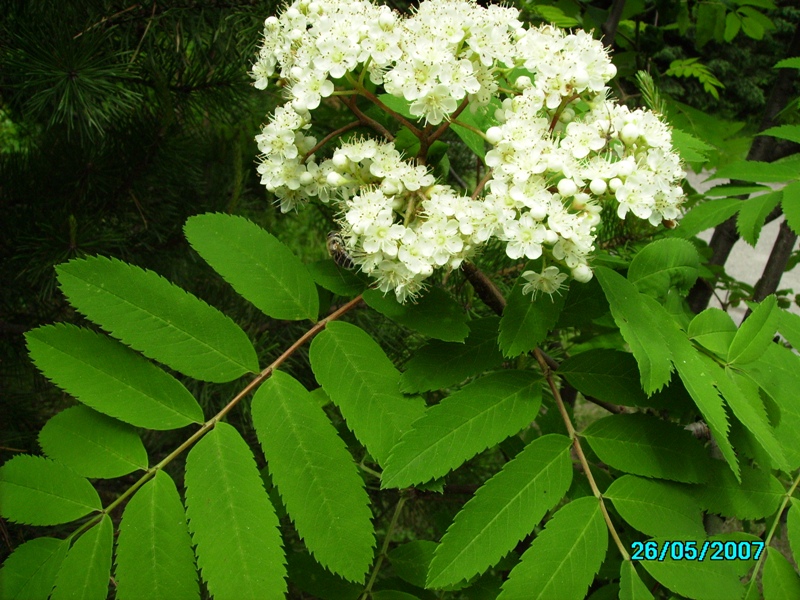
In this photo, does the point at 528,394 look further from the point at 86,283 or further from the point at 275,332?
the point at 275,332

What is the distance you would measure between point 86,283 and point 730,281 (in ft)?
5.75

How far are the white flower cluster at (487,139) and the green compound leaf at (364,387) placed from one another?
108mm

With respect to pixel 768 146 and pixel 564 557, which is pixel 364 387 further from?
pixel 768 146

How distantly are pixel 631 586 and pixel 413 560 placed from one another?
0.35 metres

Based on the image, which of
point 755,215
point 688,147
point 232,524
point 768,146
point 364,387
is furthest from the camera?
point 768,146

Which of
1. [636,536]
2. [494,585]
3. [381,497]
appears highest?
[636,536]

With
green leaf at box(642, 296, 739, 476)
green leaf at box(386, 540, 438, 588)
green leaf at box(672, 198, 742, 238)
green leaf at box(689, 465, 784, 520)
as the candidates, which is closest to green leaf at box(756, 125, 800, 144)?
green leaf at box(672, 198, 742, 238)

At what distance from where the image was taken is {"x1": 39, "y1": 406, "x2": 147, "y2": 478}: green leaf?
804 mm

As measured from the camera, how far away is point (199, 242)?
2.94ft

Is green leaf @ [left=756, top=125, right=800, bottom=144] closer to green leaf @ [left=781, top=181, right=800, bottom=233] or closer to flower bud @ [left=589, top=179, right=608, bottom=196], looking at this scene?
green leaf @ [left=781, top=181, right=800, bottom=233]

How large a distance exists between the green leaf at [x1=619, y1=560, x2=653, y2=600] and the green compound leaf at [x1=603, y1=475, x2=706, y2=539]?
56 millimetres

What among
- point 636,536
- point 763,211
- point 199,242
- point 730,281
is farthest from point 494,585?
Answer: point 730,281

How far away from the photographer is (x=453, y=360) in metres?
0.89

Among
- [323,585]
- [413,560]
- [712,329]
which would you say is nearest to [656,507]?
[712,329]
